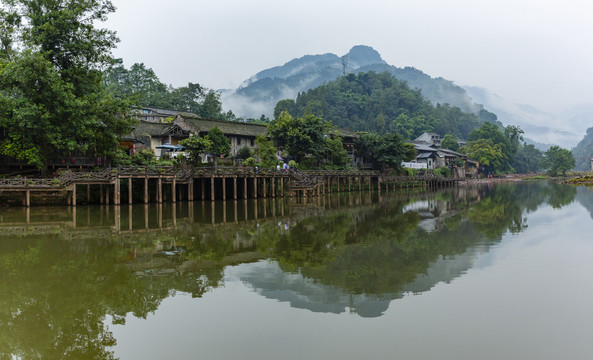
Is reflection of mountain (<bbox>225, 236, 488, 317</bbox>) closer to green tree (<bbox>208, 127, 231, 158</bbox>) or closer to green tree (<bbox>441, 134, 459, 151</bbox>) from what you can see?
green tree (<bbox>208, 127, 231, 158</bbox>)

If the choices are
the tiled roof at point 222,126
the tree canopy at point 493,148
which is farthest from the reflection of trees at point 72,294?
the tree canopy at point 493,148

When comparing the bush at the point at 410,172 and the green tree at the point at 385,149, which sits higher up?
the green tree at the point at 385,149

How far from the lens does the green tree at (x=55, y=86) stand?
28.8 metres

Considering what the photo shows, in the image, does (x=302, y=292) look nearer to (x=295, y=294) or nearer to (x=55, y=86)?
(x=295, y=294)

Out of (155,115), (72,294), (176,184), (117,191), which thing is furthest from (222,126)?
(72,294)

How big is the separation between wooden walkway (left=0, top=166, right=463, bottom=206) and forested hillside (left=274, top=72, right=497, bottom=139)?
6386 centimetres

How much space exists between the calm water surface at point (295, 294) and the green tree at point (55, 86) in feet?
39.0

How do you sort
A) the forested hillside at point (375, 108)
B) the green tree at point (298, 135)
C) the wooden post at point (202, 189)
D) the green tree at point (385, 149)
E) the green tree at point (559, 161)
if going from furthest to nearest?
the forested hillside at point (375, 108) → the green tree at point (559, 161) → the green tree at point (385, 149) → the green tree at point (298, 135) → the wooden post at point (202, 189)

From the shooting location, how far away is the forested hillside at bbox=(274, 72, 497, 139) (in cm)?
11869

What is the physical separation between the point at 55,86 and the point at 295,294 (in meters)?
25.9

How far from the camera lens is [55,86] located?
28922 mm

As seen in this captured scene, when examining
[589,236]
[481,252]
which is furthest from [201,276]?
[589,236]

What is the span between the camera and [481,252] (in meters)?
15.2

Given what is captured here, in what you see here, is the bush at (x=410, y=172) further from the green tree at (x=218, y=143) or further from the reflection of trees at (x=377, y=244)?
the reflection of trees at (x=377, y=244)
